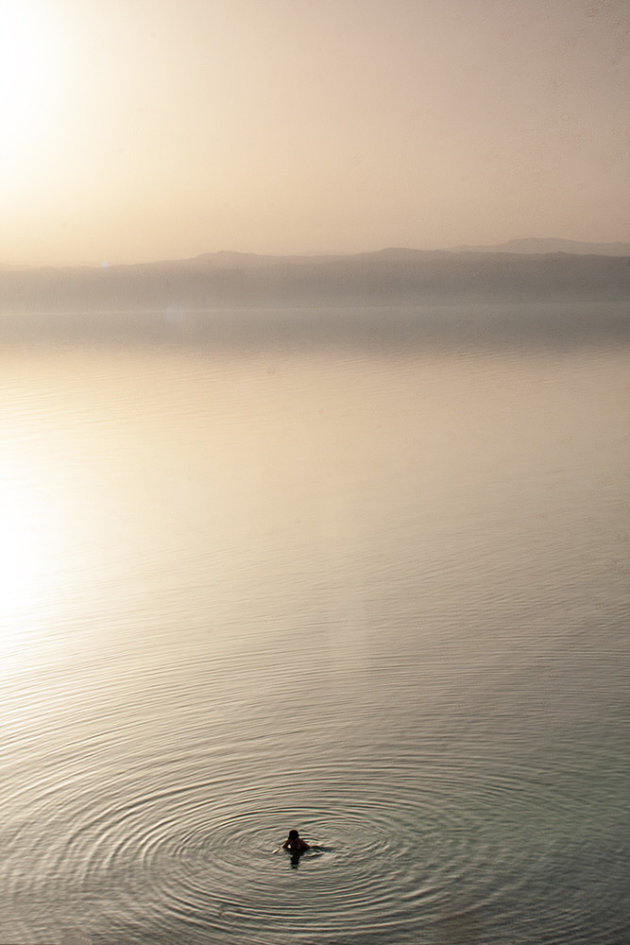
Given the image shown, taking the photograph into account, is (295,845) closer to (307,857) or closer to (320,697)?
(307,857)

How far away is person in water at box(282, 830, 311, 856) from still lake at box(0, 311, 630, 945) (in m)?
0.06

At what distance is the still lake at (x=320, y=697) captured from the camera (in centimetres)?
601

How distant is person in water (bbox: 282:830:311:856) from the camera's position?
6.24 metres

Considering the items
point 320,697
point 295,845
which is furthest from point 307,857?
point 320,697

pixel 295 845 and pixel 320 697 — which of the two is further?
pixel 320 697

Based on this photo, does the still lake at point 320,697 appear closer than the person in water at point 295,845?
Yes

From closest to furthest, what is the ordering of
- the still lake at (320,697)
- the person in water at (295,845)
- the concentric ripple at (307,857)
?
1. the concentric ripple at (307,857)
2. the still lake at (320,697)
3. the person in water at (295,845)

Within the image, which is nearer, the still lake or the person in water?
the still lake

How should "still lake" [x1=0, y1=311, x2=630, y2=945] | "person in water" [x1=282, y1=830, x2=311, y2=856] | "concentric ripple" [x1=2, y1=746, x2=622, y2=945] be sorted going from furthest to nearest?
"person in water" [x1=282, y1=830, x2=311, y2=856]
"still lake" [x1=0, y1=311, x2=630, y2=945]
"concentric ripple" [x1=2, y1=746, x2=622, y2=945]

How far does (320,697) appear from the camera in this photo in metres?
8.84

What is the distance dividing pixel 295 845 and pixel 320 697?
Result: 2607mm

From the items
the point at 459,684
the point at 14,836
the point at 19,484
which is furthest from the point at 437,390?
the point at 14,836

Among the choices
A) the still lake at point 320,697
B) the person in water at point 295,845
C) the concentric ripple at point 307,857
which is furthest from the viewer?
the person in water at point 295,845

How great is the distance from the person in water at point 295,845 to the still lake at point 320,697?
6 cm
